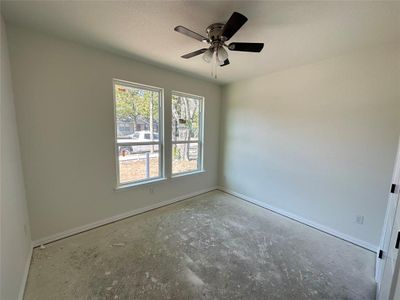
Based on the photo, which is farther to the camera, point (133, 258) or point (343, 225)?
point (343, 225)

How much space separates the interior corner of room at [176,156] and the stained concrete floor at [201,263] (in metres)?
0.02

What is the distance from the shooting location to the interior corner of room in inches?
64.2

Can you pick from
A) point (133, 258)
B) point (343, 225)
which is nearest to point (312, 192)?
point (343, 225)

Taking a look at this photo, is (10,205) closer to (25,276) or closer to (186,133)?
(25,276)

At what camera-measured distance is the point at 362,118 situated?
2.30 m

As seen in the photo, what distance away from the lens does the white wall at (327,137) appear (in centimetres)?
218

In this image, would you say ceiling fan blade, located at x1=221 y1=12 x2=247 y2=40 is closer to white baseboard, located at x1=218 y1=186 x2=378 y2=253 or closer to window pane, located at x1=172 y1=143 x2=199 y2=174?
window pane, located at x1=172 y1=143 x2=199 y2=174

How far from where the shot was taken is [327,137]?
261 centimetres

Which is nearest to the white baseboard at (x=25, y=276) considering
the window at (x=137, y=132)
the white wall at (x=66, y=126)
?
the white wall at (x=66, y=126)

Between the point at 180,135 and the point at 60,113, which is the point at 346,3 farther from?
the point at 60,113

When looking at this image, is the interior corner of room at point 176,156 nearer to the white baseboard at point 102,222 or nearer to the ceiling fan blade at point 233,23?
the white baseboard at point 102,222

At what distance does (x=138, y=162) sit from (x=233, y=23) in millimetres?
2462

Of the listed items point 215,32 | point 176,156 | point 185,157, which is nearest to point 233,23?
point 215,32

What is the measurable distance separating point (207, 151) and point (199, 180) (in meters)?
0.69
